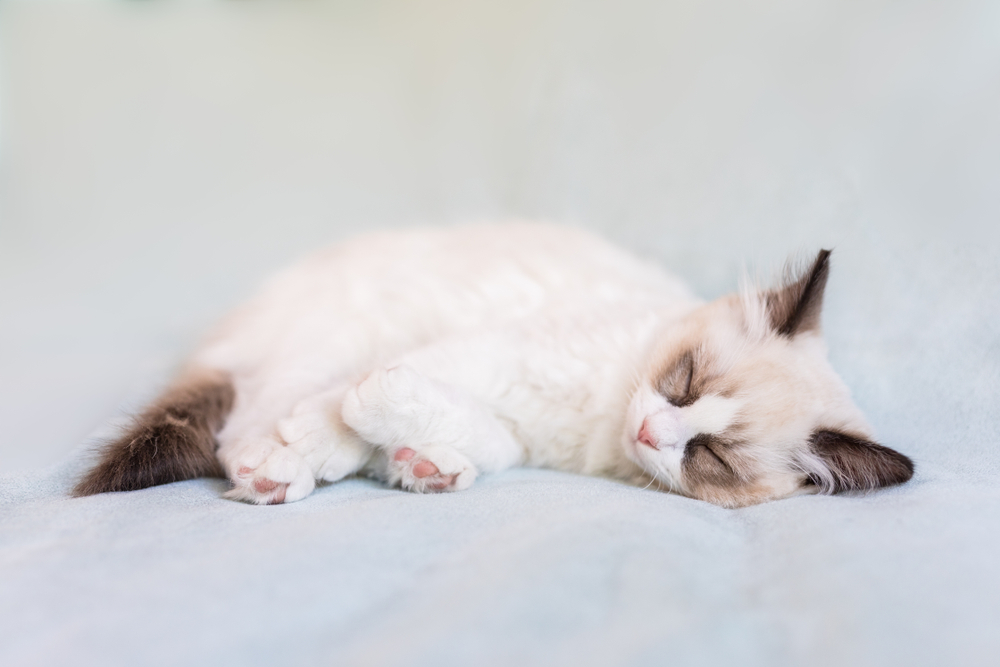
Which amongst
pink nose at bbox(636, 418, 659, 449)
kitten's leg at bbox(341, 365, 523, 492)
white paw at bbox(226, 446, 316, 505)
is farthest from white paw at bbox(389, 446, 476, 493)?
pink nose at bbox(636, 418, 659, 449)

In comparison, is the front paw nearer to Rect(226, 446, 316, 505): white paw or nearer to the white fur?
the white fur

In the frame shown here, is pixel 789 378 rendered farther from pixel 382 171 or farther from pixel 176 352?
pixel 382 171

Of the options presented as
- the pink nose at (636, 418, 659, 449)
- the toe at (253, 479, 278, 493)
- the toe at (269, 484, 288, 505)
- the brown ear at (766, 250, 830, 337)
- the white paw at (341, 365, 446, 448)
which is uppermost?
the brown ear at (766, 250, 830, 337)

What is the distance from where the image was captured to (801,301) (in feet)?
4.62

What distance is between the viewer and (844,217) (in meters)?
1.96

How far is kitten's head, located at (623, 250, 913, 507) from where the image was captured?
4.17 ft

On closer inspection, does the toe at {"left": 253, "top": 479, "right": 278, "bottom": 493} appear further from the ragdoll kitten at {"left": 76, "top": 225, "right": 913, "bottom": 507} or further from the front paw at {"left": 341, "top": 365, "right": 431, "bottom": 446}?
the front paw at {"left": 341, "top": 365, "right": 431, "bottom": 446}

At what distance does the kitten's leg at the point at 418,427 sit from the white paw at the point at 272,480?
13 cm

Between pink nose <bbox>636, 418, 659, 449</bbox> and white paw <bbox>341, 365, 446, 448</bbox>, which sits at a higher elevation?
white paw <bbox>341, 365, 446, 448</bbox>

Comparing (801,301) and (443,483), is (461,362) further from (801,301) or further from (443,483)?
(801,301)

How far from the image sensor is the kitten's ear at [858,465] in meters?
1.20

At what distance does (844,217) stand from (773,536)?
1.35 m

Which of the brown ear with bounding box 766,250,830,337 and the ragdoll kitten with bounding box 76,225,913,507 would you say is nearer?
the ragdoll kitten with bounding box 76,225,913,507

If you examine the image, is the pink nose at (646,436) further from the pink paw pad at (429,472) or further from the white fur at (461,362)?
the pink paw pad at (429,472)
